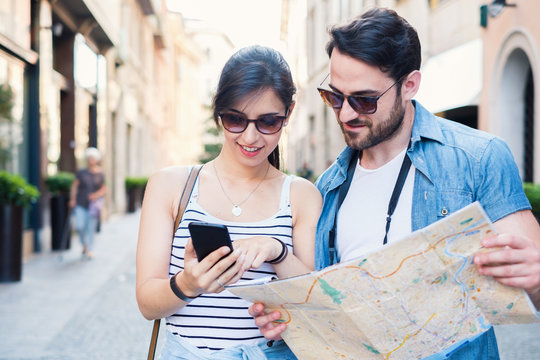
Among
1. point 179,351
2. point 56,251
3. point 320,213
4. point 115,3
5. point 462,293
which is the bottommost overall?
point 56,251

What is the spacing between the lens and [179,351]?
6.90 ft

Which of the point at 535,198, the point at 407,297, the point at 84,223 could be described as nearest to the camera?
the point at 407,297

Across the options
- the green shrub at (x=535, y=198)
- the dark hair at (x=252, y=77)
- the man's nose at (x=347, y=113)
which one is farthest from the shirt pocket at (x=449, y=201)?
the green shrub at (x=535, y=198)

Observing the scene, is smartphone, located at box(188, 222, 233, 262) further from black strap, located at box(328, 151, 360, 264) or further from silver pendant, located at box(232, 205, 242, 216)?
black strap, located at box(328, 151, 360, 264)

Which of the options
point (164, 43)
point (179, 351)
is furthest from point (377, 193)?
point (164, 43)

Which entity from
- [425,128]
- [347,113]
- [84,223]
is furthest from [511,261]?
[84,223]

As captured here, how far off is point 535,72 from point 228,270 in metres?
9.26

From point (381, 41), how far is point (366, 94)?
0.20m

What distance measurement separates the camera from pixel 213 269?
174cm

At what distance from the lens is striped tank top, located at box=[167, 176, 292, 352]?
2.10 meters

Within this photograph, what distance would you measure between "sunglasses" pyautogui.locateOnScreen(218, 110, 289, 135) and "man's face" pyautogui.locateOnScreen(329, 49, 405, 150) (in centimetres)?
26

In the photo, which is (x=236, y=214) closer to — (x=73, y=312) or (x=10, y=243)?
(x=73, y=312)

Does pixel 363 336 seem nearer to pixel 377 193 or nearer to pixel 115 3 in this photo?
pixel 377 193

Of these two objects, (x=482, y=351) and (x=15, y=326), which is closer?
(x=482, y=351)
